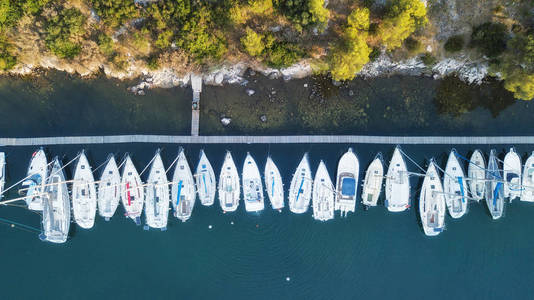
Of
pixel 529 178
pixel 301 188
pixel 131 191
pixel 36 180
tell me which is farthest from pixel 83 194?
pixel 529 178

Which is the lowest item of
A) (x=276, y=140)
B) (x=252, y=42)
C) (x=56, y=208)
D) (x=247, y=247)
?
(x=247, y=247)

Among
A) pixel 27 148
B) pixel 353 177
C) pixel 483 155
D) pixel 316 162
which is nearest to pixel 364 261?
pixel 353 177

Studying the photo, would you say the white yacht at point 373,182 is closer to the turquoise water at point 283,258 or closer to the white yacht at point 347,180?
the white yacht at point 347,180

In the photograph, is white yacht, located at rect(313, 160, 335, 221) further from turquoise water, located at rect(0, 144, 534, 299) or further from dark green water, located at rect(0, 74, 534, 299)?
turquoise water, located at rect(0, 144, 534, 299)

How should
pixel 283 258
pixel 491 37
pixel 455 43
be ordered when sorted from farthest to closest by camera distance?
1. pixel 283 258
2. pixel 455 43
3. pixel 491 37

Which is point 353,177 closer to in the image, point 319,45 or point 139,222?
point 319,45

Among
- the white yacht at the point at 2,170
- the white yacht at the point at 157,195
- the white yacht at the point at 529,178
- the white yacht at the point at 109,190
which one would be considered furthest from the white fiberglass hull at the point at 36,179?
the white yacht at the point at 529,178

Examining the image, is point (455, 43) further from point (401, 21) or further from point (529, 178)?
point (529, 178)
